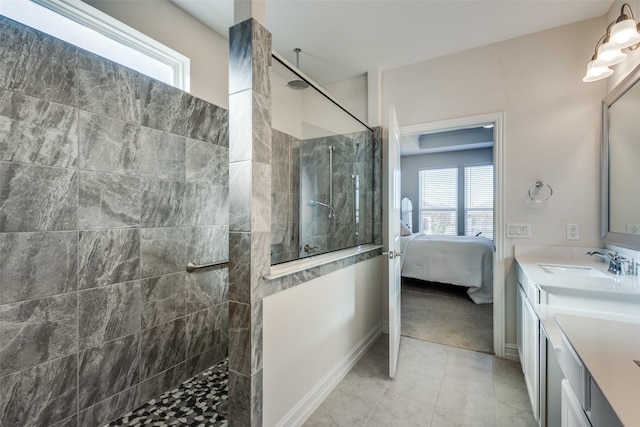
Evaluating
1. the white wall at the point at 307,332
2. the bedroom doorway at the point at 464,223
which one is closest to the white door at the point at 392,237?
the white wall at the point at 307,332

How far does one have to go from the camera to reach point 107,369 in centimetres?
164

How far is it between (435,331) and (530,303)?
4.75 ft

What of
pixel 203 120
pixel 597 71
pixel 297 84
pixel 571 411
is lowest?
pixel 571 411

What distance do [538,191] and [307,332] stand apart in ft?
7.07

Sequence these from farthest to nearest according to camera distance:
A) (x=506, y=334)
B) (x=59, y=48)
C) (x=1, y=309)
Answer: (x=506, y=334) → (x=59, y=48) → (x=1, y=309)

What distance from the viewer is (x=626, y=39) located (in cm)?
157

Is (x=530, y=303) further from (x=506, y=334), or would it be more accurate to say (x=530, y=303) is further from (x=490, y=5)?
(x=490, y=5)

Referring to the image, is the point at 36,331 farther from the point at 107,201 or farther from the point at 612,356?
the point at 612,356

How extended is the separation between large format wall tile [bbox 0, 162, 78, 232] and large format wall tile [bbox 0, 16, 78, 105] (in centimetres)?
37

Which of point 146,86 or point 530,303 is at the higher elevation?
point 146,86

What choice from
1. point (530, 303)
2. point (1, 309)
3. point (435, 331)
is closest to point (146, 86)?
point (1, 309)

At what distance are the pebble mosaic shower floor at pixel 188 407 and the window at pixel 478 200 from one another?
629cm

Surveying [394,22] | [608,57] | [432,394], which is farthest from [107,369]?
[608,57]

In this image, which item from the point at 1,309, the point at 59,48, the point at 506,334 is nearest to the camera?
the point at 1,309
